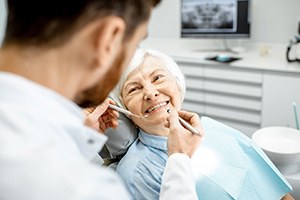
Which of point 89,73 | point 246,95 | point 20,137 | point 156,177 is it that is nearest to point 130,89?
point 156,177

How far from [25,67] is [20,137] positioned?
131 mm

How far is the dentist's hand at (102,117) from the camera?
125 centimetres

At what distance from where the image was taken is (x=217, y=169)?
1.35m

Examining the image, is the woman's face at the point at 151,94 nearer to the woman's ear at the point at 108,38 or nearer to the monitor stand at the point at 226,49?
the woman's ear at the point at 108,38

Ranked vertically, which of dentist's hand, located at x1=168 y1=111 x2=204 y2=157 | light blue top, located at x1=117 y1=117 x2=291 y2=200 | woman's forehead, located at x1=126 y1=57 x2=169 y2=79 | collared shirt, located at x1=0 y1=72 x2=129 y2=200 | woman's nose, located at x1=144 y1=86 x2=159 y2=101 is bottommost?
light blue top, located at x1=117 y1=117 x2=291 y2=200

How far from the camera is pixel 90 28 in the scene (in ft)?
1.95

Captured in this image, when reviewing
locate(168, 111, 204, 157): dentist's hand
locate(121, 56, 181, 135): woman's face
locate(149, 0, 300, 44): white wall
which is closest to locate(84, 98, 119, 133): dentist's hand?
locate(121, 56, 181, 135): woman's face

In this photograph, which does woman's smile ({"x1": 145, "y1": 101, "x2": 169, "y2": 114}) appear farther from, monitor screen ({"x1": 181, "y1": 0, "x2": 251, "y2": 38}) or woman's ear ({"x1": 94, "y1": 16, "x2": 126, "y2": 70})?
monitor screen ({"x1": 181, "y1": 0, "x2": 251, "y2": 38})

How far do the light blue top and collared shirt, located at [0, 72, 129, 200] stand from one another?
70 cm

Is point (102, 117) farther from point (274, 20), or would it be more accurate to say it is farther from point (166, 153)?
point (274, 20)

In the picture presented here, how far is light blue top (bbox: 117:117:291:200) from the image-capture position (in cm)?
127

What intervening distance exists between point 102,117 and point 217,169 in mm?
479

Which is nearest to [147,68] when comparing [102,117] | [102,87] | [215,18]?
[102,117]

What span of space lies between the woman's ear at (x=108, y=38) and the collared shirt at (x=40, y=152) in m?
0.10
